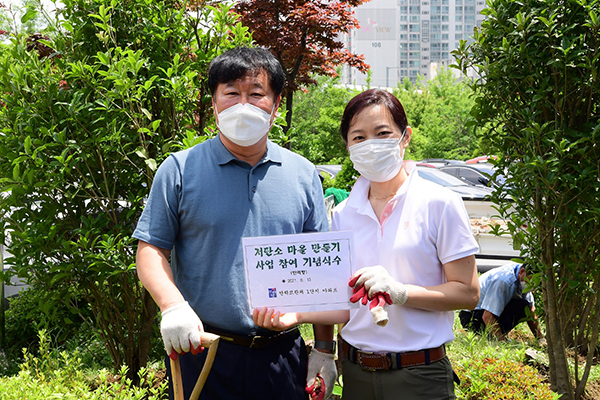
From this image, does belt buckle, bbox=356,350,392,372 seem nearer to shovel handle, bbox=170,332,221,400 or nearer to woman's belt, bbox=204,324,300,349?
woman's belt, bbox=204,324,300,349

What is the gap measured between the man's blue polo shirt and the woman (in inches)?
8.5

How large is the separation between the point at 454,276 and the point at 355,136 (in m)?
0.68

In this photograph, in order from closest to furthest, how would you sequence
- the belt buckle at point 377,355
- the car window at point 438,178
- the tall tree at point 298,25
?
the belt buckle at point 377,355 → the tall tree at point 298,25 → the car window at point 438,178

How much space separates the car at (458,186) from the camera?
9296 millimetres

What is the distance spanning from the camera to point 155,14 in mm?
3320

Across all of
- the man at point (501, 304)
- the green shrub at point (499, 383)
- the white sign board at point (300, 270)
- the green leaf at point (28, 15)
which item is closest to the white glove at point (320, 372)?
the white sign board at point (300, 270)

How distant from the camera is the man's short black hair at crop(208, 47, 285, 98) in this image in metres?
2.13

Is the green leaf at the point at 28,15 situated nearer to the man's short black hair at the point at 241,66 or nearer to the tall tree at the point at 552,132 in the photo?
the man's short black hair at the point at 241,66

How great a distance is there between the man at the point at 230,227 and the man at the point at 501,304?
359 centimetres

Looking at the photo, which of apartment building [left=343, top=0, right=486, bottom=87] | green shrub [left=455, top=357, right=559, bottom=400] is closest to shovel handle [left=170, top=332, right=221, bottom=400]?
green shrub [left=455, top=357, right=559, bottom=400]

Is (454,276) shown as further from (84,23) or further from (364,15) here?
(364,15)

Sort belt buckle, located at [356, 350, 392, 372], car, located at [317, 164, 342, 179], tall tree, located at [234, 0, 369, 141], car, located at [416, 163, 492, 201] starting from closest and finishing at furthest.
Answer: belt buckle, located at [356, 350, 392, 372] → car, located at [416, 163, 492, 201] → tall tree, located at [234, 0, 369, 141] → car, located at [317, 164, 342, 179]

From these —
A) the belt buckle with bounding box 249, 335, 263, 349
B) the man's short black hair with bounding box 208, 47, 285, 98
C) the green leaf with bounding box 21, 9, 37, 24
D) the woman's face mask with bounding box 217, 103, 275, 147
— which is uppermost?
the green leaf with bounding box 21, 9, 37, 24

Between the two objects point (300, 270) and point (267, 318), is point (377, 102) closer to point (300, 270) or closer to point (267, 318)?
point (300, 270)
